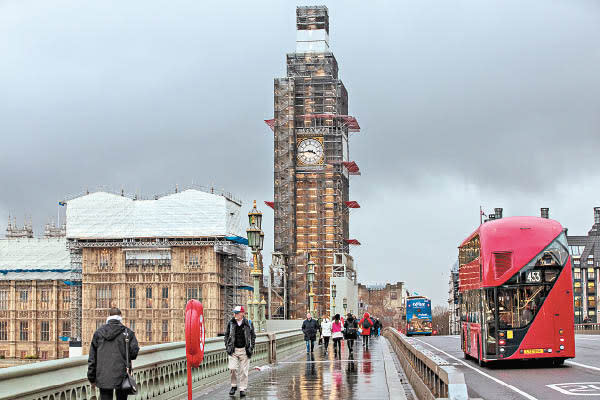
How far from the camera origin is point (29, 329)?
143750 millimetres

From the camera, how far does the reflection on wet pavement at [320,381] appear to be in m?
18.8

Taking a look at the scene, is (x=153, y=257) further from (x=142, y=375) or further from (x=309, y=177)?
(x=142, y=375)

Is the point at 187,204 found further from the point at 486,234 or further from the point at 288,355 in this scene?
the point at 486,234

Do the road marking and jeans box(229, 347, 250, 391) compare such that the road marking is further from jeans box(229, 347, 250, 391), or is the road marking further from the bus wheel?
jeans box(229, 347, 250, 391)

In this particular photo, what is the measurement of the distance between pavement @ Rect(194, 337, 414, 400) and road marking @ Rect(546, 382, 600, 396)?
131 inches

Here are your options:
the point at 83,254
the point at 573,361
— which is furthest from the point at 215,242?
the point at 573,361

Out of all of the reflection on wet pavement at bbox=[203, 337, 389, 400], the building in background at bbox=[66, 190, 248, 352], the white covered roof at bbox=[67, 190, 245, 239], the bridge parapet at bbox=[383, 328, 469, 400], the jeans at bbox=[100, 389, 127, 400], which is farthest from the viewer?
the white covered roof at bbox=[67, 190, 245, 239]

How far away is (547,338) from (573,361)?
5117 millimetres

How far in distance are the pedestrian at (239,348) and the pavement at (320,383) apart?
345mm

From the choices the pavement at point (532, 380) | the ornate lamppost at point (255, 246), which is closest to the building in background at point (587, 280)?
the pavement at point (532, 380)

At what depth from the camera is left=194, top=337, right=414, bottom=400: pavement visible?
61.2ft

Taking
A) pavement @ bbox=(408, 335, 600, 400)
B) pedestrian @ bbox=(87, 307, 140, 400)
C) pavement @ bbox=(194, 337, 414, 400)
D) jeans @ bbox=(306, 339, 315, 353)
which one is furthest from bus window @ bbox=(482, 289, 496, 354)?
pedestrian @ bbox=(87, 307, 140, 400)

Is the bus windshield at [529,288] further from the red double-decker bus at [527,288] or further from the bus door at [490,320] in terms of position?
the bus door at [490,320]

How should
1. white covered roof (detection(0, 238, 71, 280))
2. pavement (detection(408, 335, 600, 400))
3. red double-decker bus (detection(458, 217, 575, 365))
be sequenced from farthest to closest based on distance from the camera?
white covered roof (detection(0, 238, 71, 280))
red double-decker bus (detection(458, 217, 575, 365))
pavement (detection(408, 335, 600, 400))
